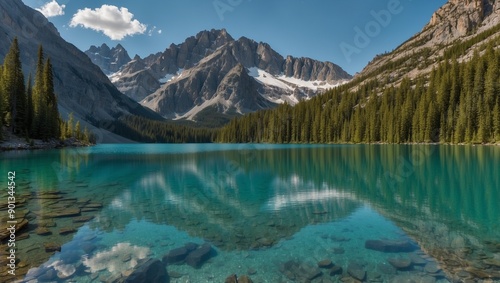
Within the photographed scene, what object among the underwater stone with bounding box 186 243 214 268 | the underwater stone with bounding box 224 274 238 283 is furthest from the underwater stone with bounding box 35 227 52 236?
the underwater stone with bounding box 224 274 238 283

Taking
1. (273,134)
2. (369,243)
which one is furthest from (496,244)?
(273,134)

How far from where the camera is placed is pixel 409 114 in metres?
110

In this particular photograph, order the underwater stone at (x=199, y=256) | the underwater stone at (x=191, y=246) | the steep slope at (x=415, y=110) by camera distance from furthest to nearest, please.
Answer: the steep slope at (x=415, y=110) → the underwater stone at (x=191, y=246) → the underwater stone at (x=199, y=256)

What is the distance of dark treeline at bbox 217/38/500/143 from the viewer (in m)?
82.1

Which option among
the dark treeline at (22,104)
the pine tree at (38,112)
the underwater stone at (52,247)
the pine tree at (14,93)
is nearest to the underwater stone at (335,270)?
the underwater stone at (52,247)

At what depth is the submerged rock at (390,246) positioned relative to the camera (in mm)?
11969

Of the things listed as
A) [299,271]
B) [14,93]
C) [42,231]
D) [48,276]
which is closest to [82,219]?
[42,231]

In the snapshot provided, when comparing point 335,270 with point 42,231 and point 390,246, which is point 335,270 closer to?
point 390,246

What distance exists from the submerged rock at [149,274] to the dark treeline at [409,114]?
91.9m

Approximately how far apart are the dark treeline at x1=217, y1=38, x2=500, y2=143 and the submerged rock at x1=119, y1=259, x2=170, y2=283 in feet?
302

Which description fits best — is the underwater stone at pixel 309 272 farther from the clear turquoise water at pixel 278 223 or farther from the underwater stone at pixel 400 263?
the underwater stone at pixel 400 263

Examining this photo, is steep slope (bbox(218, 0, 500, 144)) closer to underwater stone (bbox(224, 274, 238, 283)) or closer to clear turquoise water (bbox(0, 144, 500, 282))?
clear turquoise water (bbox(0, 144, 500, 282))

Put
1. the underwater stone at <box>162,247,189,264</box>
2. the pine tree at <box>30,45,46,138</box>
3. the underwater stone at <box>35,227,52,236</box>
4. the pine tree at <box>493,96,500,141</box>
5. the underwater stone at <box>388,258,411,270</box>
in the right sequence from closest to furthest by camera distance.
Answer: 1. the underwater stone at <box>388,258,411,270</box>
2. the underwater stone at <box>162,247,189,264</box>
3. the underwater stone at <box>35,227,52,236</box>
4. the pine tree at <box>493,96,500,141</box>
5. the pine tree at <box>30,45,46,138</box>

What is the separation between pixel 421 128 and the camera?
3971 inches
